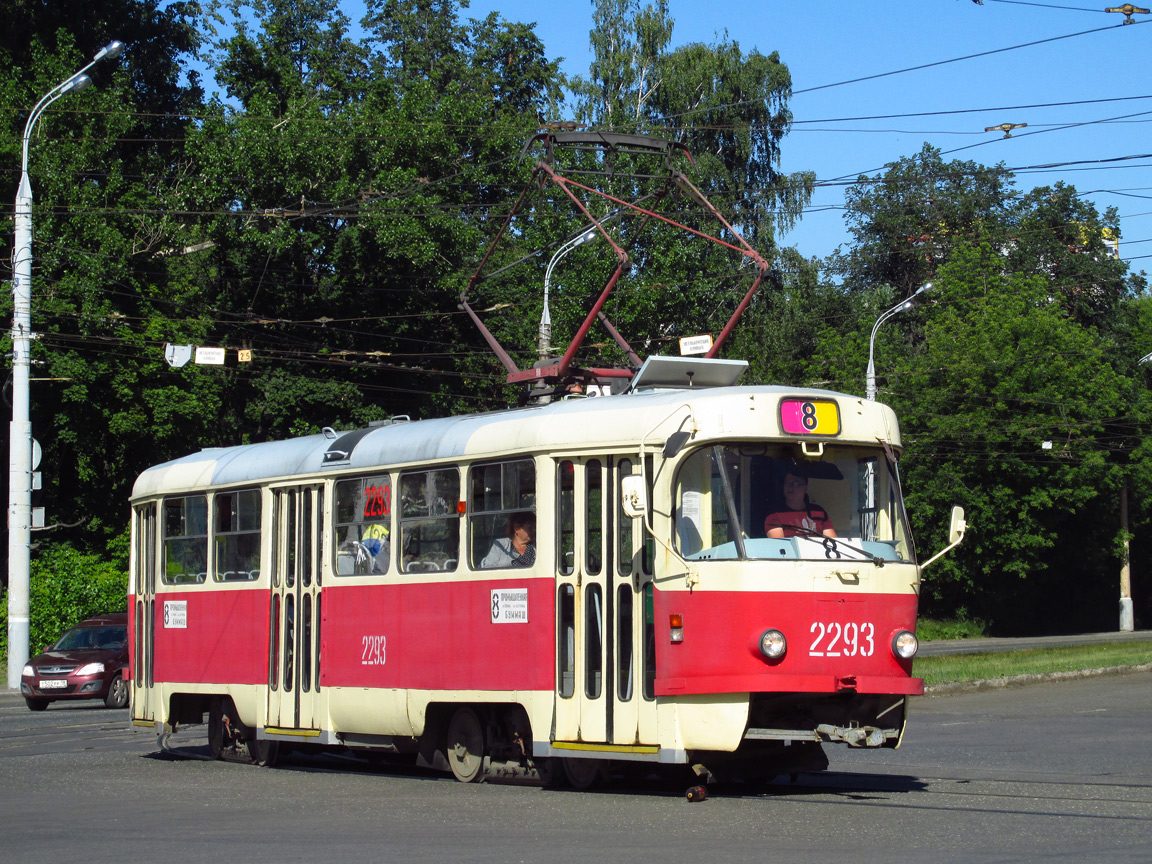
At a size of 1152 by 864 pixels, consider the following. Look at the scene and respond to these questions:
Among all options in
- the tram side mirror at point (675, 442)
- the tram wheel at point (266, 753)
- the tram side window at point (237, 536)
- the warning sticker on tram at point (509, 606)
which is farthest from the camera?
the tram side window at point (237, 536)

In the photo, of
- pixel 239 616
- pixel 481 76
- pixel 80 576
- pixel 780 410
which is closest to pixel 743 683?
pixel 780 410

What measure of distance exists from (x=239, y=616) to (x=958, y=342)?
136 feet

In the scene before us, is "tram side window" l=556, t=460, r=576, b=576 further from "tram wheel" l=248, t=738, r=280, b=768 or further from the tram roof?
"tram wheel" l=248, t=738, r=280, b=768

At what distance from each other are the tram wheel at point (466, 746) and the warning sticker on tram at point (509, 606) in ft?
3.11

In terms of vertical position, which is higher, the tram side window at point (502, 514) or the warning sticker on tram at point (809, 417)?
the warning sticker on tram at point (809, 417)

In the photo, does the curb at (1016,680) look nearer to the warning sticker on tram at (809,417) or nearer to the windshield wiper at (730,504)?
the warning sticker on tram at (809,417)

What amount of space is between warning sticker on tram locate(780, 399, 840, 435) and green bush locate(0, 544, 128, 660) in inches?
1006

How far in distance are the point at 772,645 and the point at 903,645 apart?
1041mm

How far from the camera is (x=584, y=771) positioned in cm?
1144

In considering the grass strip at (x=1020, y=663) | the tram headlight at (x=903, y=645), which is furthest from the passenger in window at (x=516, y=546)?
the grass strip at (x=1020, y=663)

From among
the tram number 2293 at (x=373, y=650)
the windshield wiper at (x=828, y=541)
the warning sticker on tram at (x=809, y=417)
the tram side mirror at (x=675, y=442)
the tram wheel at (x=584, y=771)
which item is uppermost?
the warning sticker on tram at (x=809, y=417)

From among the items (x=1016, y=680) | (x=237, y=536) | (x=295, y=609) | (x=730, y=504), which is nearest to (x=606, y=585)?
(x=730, y=504)

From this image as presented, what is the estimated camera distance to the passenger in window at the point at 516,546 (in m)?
11.6

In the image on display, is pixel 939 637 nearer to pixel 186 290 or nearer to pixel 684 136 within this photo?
pixel 684 136
